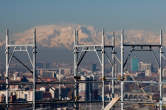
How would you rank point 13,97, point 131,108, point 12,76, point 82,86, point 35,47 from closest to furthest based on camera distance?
1. point 35,47
2. point 13,97
3. point 131,108
4. point 82,86
5. point 12,76

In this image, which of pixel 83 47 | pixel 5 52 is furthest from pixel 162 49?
pixel 5 52

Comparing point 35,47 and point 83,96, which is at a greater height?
point 35,47

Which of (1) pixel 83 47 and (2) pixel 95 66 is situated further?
(2) pixel 95 66

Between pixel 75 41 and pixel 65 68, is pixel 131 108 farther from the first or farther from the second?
pixel 65 68

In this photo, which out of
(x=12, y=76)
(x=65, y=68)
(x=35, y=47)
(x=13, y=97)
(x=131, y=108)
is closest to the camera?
(x=35, y=47)

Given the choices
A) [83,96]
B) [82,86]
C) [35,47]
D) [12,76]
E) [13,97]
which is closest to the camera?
[35,47]

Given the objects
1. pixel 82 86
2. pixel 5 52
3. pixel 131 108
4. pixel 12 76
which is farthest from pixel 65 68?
pixel 5 52

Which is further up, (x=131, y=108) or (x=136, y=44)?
(x=136, y=44)

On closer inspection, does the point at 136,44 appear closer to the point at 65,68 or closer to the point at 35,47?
the point at 35,47

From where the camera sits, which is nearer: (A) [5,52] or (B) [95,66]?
(A) [5,52]
